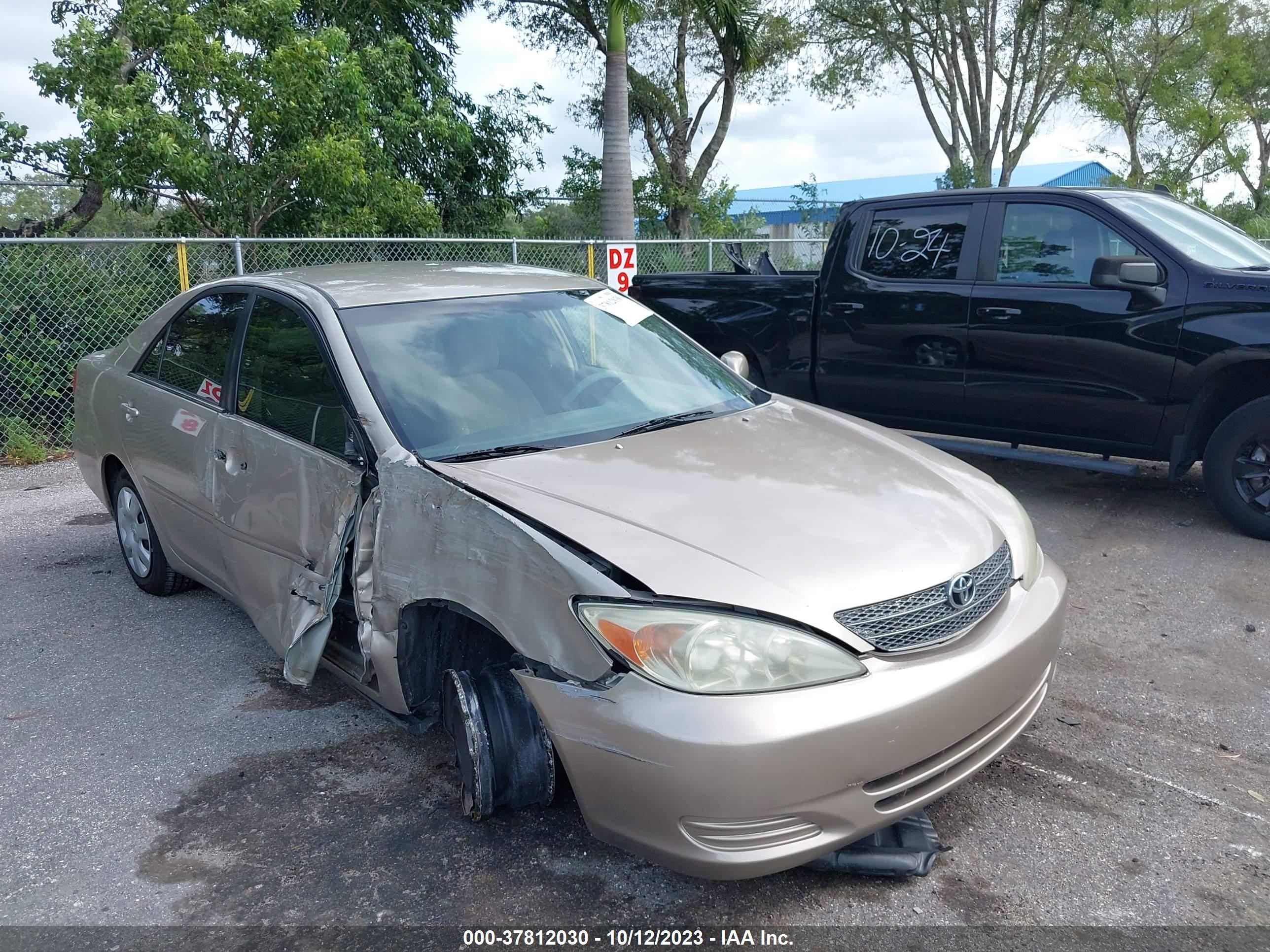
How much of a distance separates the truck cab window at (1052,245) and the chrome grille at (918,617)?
384cm

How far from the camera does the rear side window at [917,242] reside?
6.59m

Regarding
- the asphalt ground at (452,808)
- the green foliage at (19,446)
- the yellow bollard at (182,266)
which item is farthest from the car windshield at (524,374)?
the green foliage at (19,446)

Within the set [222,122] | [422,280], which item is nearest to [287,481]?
[422,280]

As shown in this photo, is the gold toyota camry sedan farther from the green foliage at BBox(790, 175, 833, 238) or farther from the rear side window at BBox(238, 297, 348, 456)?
the green foliage at BBox(790, 175, 833, 238)

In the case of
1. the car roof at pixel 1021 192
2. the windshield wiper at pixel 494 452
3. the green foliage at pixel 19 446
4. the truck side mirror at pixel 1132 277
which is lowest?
the green foliage at pixel 19 446

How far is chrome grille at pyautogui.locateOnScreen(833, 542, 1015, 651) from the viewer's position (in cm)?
255

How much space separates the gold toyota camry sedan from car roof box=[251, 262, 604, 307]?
0.02 meters

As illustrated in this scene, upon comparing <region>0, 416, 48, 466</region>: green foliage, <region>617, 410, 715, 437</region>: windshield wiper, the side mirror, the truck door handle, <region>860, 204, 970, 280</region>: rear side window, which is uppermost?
<region>860, 204, 970, 280</region>: rear side window

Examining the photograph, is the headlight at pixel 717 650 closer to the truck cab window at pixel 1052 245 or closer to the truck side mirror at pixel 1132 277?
the truck side mirror at pixel 1132 277

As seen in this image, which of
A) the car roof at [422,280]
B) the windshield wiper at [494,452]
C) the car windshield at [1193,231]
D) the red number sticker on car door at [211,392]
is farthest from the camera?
the car windshield at [1193,231]

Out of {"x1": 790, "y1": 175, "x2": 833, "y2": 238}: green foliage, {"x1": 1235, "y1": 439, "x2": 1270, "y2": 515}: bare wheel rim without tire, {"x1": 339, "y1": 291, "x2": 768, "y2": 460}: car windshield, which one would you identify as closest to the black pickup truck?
{"x1": 1235, "y1": 439, "x2": 1270, "y2": 515}: bare wheel rim without tire

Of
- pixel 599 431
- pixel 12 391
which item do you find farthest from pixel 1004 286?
pixel 12 391

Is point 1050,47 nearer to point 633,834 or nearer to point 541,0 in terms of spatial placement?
point 541,0

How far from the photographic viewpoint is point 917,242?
6766mm
